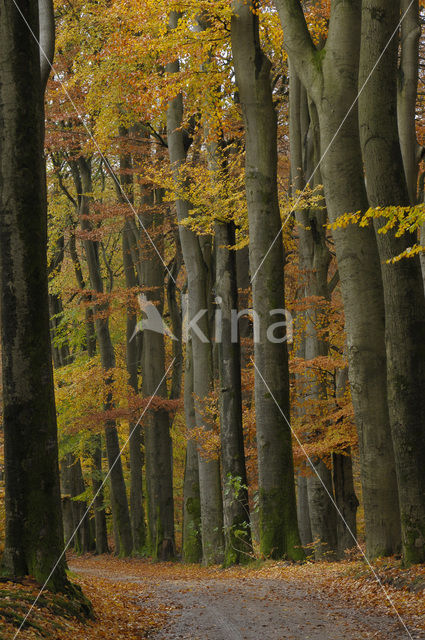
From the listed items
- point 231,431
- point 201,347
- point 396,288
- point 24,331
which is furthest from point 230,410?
point 24,331

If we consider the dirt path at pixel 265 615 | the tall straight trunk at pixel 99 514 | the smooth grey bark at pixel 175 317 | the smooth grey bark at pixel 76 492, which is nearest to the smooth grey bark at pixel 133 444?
the smooth grey bark at pixel 175 317

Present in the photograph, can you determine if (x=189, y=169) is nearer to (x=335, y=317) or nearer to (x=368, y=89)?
(x=335, y=317)

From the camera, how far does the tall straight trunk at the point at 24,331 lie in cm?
689

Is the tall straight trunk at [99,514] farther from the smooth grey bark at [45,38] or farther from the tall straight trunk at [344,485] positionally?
the smooth grey bark at [45,38]

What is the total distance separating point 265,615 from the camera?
7641mm

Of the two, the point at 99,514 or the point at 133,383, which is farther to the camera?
the point at 99,514

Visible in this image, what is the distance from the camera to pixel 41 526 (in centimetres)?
692

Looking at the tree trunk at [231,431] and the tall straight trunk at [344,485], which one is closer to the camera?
the tree trunk at [231,431]

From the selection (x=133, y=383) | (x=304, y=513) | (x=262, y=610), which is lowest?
(x=304, y=513)

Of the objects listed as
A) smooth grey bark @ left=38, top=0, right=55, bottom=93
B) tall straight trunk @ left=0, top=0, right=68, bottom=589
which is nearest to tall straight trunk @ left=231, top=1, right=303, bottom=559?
smooth grey bark @ left=38, top=0, right=55, bottom=93

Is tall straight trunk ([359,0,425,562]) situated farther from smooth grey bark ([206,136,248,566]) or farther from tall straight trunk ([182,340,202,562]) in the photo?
tall straight trunk ([182,340,202,562])

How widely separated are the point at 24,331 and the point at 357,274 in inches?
184

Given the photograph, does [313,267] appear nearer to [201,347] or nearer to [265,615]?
[201,347]

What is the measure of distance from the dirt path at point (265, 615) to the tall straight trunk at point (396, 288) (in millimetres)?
1464
